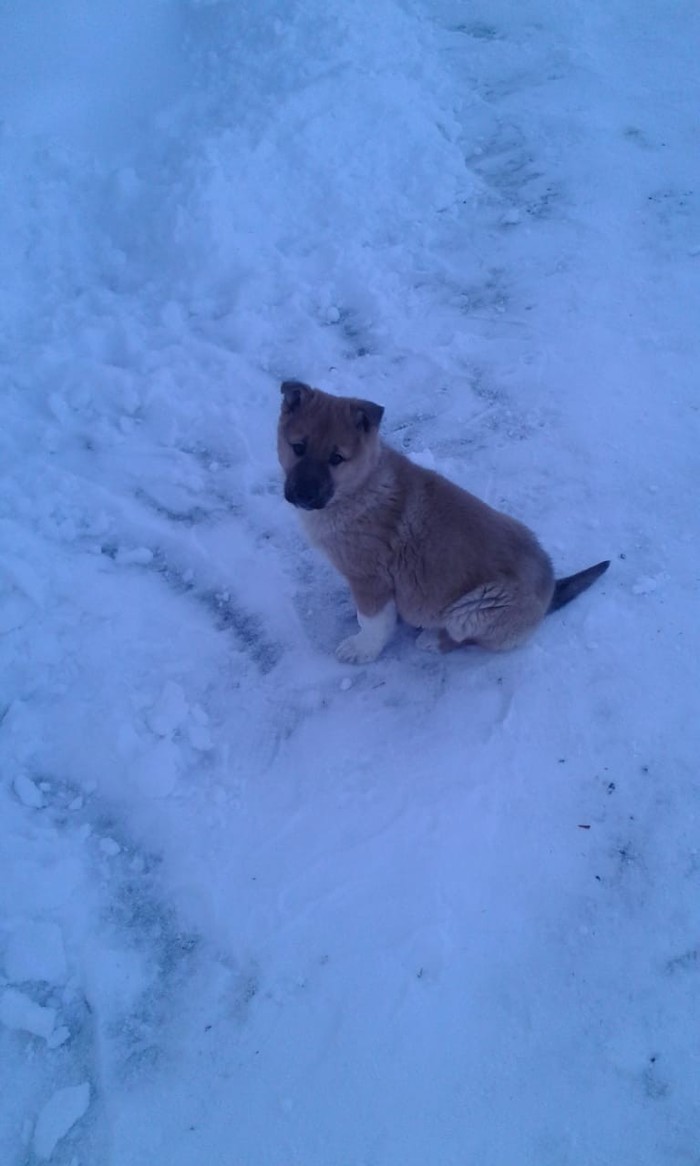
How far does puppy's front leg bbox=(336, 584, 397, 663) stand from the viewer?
4098 millimetres

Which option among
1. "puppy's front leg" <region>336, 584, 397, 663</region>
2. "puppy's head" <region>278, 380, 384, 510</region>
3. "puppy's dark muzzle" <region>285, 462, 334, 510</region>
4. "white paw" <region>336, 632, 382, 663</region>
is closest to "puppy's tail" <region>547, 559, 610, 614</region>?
"puppy's front leg" <region>336, 584, 397, 663</region>

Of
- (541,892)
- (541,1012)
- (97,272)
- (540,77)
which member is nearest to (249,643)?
(541,892)

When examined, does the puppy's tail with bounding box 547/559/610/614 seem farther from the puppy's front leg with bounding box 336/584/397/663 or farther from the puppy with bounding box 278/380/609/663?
the puppy's front leg with bounding box 336/584/397/663

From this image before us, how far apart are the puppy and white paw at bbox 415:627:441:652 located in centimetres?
17

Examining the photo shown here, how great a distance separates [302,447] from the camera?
3.75 m

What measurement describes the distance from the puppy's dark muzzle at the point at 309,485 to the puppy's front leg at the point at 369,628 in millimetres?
659

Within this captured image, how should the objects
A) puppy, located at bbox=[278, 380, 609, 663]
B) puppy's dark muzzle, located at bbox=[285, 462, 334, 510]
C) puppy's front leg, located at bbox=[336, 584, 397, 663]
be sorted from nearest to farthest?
puppy's dark muzzle, located at bbox=[285, 462, 334, 510] < puppy, located at bbox=[278, 380, 609, 663] < puppy's front leg, located at bbox=[336, 584, 397, 663]

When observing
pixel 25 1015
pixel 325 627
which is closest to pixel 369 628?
pixel 325 627

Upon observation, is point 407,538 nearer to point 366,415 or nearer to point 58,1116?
point 366,415

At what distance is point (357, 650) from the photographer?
425 cm

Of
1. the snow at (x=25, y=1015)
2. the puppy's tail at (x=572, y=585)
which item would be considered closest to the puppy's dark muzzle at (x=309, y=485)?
the puppy's tail at (x=572, y=585)

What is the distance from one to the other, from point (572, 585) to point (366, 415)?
64.8 inches

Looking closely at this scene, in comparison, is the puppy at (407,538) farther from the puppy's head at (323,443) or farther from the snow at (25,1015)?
the snow at (25,1015)

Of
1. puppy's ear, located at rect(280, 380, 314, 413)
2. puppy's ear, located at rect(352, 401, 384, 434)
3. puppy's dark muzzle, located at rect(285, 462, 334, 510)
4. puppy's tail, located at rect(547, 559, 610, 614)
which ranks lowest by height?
puppy's tail, located at rect(547, 559, 610, 614)
